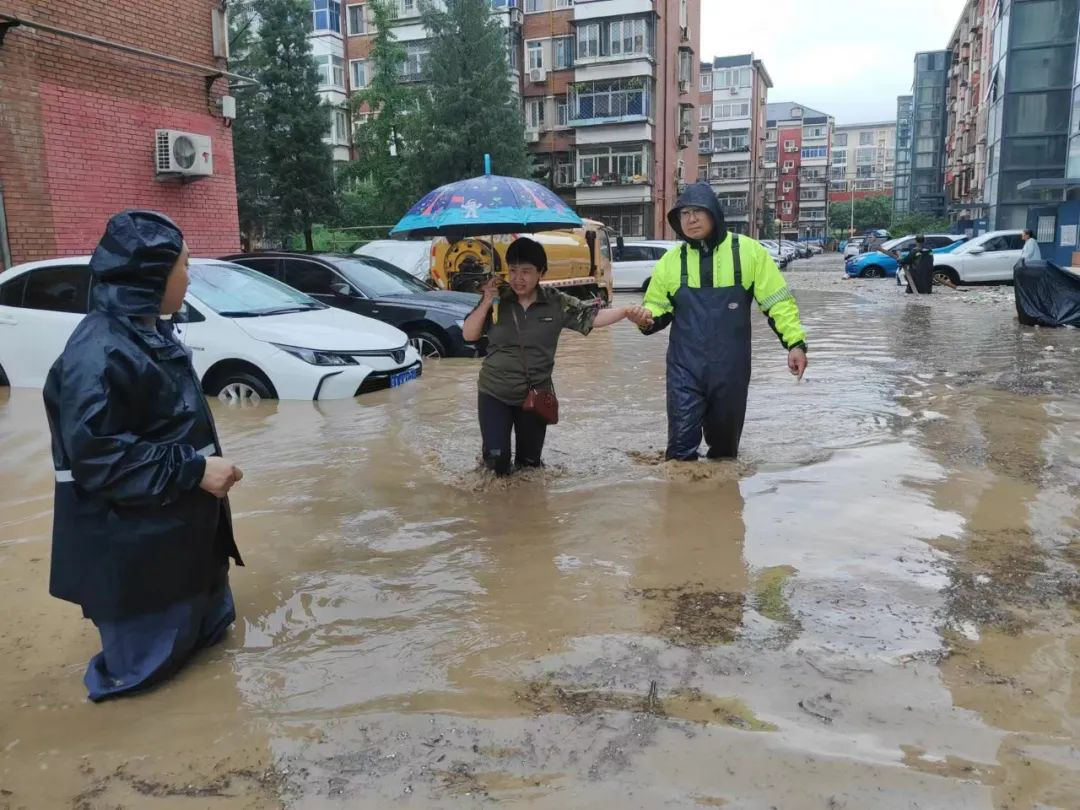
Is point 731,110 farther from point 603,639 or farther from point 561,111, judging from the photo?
point 603,639

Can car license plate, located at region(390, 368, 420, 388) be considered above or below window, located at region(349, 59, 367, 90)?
below

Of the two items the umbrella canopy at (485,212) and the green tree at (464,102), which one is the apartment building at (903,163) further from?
the umbrella canopy at (485,212)

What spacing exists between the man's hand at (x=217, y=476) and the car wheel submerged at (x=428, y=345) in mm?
7852

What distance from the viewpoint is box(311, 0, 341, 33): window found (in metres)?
43.0

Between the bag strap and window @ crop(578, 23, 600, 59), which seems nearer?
the bag strap

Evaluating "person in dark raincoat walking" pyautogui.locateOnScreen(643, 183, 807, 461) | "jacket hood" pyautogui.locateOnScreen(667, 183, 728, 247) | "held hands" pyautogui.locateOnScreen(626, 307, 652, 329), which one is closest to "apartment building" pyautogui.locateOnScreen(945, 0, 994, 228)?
"person in dark raincoat walking" pyautogui.locateOnScreen(643, 183, 807, 461)

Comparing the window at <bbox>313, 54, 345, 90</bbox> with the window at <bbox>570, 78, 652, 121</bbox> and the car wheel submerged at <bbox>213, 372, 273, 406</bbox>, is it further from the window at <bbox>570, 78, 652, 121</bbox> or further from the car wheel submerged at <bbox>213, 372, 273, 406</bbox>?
the car wheel submerged at <bbox>213, 372, 273, 406</bbox>

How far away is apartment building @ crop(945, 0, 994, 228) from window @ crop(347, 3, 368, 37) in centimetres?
3206

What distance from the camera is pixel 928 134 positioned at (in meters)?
85.4

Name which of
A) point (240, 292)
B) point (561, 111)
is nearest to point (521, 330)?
point (240, 292)

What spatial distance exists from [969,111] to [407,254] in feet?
181

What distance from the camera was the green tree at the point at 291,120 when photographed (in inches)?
1097

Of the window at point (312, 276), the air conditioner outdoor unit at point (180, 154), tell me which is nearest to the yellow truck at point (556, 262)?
the air conditioner outdoor unit at point (180, 154)

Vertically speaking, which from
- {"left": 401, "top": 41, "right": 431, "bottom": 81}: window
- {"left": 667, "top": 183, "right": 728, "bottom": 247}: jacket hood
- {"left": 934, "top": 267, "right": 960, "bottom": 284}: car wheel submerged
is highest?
{"left": 401, "top": 41, "right": 431, "bottom": 81}: window
